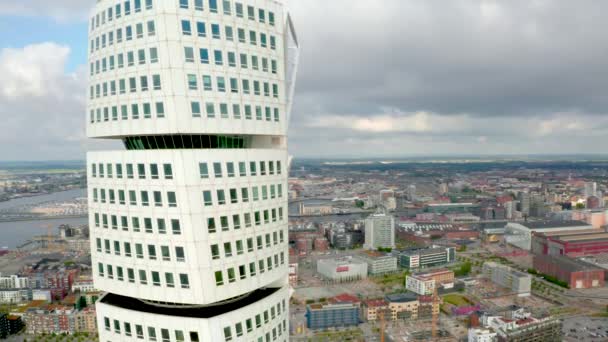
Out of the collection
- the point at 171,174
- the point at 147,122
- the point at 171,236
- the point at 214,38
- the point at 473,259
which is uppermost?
the point at 214,38

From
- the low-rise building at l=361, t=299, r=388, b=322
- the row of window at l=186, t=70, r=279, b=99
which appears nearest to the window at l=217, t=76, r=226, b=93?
the row of window at l=186, t=70, r=279, b=99

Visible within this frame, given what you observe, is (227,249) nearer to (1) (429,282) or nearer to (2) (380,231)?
(1) (429,282)

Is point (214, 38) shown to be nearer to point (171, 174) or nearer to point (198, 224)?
point (171, 174)

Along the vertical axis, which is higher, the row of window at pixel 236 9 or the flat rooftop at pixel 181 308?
the row of window at pixel 236 9

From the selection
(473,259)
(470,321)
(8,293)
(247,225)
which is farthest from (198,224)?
(473,259)

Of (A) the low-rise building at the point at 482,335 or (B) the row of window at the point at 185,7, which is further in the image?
(A) the low-rise building at the point at 482,335

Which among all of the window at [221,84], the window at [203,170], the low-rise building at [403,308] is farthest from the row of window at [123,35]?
the low-rise building at [403,308]

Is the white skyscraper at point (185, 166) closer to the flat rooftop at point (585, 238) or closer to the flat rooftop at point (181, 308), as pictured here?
the flat rooftop at point (181, 308)
